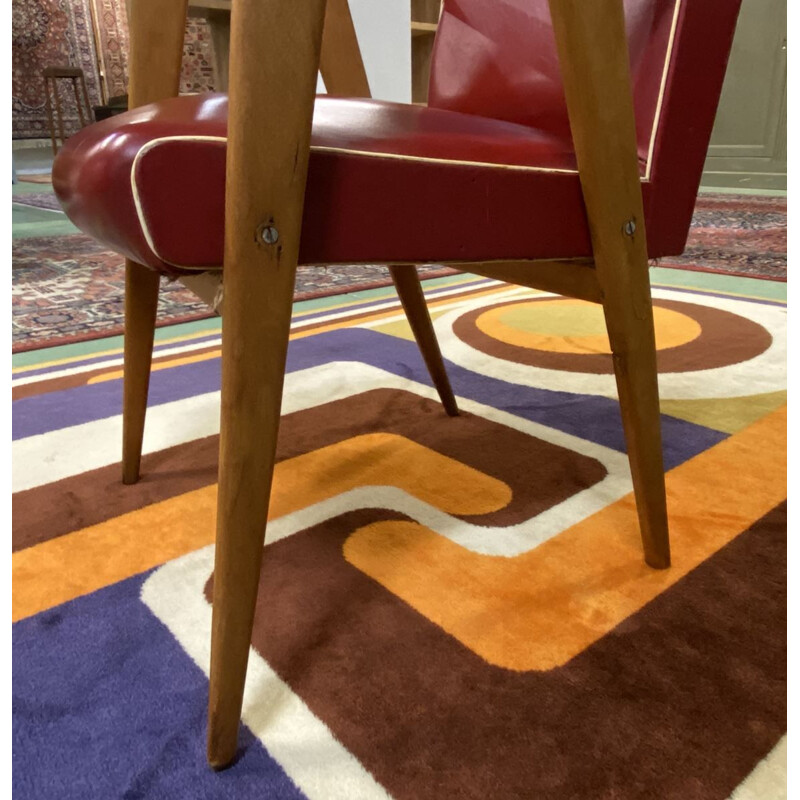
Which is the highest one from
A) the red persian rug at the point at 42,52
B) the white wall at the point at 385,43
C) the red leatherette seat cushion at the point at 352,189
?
the red persian rug at the point at 42,52

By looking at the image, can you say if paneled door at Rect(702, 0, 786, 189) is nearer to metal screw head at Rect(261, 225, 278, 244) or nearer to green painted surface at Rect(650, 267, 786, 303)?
green painted surface at Rect(650, 267, 786, 303)

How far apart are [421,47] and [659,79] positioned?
10.5 feet

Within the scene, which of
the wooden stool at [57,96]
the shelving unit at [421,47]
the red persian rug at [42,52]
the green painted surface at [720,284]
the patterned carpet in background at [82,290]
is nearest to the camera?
the patterned carpet in background at [82,290]

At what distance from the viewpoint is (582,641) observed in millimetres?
631

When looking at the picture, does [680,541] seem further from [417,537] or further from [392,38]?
[392,38]

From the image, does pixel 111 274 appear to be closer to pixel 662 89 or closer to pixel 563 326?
pixel 563 326

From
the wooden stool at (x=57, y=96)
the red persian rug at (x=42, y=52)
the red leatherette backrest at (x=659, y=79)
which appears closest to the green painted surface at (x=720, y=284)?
the red leatherette backrest at (x=659, y=79)

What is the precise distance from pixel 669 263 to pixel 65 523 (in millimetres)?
2099

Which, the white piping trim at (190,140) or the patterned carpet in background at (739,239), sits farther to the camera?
the patterned carpet in background at (739,239)

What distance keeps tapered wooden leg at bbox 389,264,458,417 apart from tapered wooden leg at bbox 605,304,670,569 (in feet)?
1.27

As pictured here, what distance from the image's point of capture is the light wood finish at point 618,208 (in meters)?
0.56

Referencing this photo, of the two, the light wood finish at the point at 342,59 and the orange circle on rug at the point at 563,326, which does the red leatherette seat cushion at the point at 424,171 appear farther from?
the orange circle on rug at the point at 563,326

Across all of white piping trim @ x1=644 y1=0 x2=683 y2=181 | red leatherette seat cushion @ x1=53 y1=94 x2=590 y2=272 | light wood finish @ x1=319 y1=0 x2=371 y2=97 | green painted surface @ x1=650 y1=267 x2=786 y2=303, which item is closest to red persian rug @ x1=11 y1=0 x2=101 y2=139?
green painted surface @ x1=650 y1=267 x2=786 y2=303
